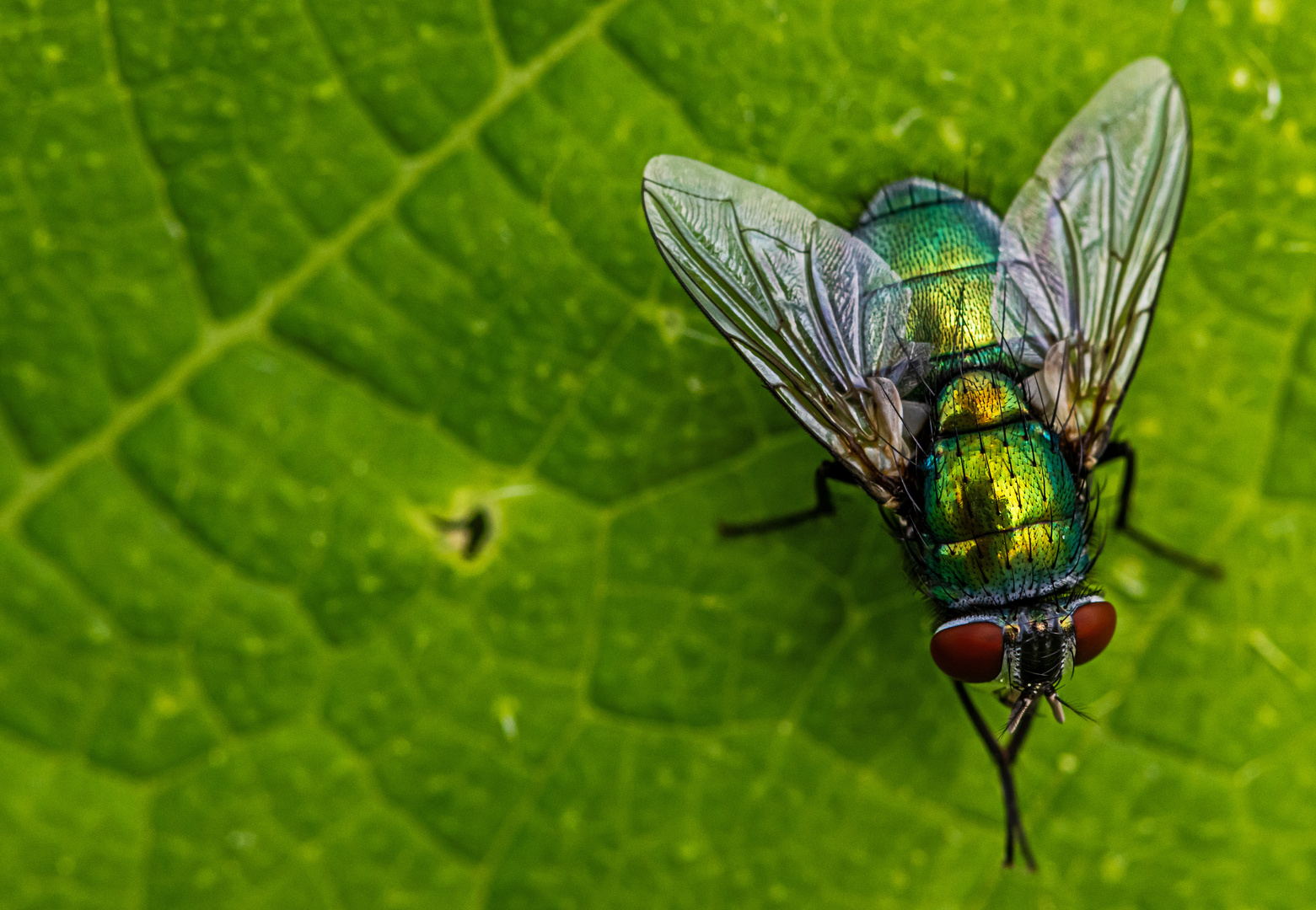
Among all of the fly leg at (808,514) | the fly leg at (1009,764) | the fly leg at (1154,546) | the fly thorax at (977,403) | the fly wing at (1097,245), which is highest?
the fly wing at (1097,245)

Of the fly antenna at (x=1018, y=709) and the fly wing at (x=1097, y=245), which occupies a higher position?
the fly wing at (x=1097, y=245)

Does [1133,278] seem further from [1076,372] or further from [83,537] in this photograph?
[83,537]

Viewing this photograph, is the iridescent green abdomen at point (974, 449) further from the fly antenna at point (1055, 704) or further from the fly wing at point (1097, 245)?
the fly antenna at point (1055, 704)

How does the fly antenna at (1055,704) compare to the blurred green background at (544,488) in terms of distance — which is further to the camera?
the blurred green background at (544,488)

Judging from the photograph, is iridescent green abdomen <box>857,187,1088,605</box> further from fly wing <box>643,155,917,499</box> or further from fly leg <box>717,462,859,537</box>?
fly leg <box>717,462,859,537</box>

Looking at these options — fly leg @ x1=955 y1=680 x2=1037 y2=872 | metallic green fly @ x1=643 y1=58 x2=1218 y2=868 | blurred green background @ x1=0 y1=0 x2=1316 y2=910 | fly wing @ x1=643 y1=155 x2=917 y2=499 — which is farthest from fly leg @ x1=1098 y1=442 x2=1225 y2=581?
fly wing @ x1=643 y1=155 x2=917 y2=499

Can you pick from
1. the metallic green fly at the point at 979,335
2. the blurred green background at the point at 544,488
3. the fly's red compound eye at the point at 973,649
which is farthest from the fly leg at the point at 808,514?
the fly's red compound eye at the point at 973,649

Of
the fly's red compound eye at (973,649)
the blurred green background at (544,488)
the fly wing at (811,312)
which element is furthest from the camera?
the blurred green background at (544,488)
